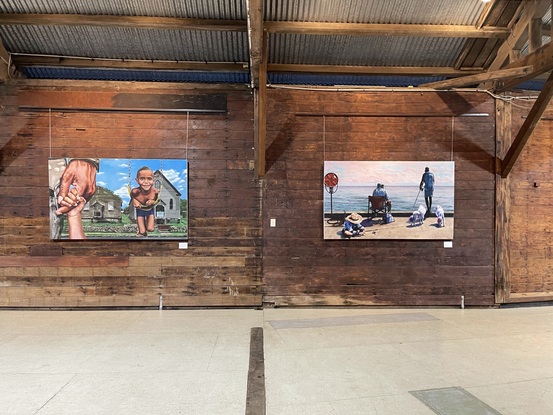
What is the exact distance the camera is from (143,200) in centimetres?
482

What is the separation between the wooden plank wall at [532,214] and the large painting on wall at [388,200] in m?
1.11

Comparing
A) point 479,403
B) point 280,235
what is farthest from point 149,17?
point 479,403

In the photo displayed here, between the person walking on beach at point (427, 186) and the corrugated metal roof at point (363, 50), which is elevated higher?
the corrugated metal roof at point (363, 50)

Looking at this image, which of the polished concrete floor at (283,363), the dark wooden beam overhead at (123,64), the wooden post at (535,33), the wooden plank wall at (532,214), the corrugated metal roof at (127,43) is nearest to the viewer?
the polished concrete floor at (283,363)

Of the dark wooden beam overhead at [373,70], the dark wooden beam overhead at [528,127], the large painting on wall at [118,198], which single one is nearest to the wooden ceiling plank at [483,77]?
the dark wooden beam overhead at [373,70]

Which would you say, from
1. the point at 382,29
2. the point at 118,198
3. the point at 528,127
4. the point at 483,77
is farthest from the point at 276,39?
the point at 528,127

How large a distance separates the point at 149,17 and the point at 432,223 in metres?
4.79

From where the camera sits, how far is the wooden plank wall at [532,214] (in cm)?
512

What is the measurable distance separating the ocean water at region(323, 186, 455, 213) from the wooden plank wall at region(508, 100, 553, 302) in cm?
107

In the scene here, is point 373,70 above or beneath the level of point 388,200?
above

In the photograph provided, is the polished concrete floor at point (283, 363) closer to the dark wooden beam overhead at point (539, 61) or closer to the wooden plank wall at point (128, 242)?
the wooden plank wall at point (128, 242)

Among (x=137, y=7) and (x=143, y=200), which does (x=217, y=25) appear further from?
(x=143, y=200)

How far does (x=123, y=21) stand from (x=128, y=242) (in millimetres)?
2924

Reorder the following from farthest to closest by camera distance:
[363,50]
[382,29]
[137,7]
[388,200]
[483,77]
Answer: [388,200], [363,50], [483,77], [382,29], [137,7]
